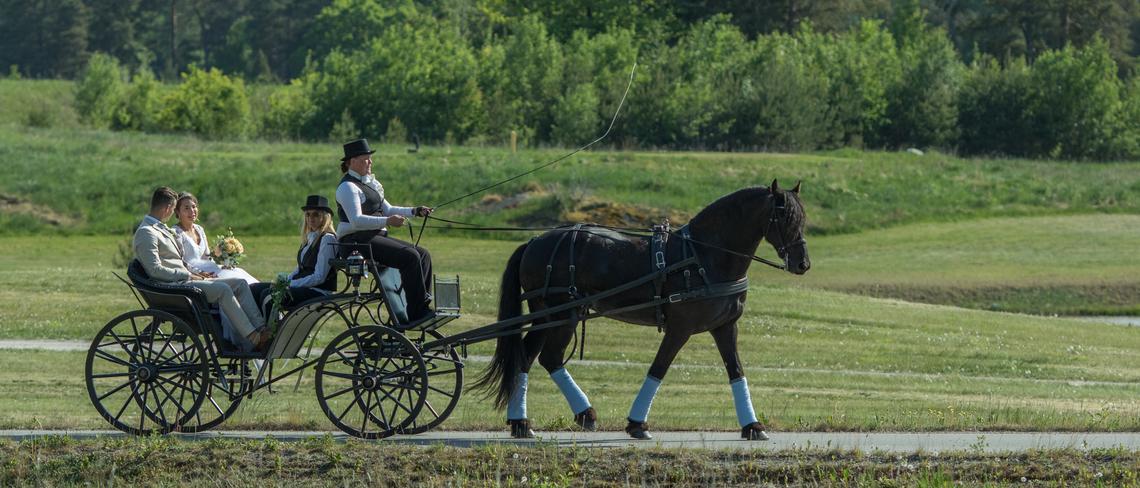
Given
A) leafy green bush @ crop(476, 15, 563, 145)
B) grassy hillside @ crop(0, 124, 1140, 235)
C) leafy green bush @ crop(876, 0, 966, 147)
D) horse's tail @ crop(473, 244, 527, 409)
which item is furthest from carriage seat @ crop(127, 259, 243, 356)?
leafy green bush @ crop(876, 0, 966, 147)

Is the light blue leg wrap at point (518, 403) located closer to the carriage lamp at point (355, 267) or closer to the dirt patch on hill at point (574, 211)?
the carriage lamp at point (355, 267)

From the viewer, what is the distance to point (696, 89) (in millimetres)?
65438

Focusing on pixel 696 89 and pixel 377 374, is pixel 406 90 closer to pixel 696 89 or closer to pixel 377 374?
pixel 696 89

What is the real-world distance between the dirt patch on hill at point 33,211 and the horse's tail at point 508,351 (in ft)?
113

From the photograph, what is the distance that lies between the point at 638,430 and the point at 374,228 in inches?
108

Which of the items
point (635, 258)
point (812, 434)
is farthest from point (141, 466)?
point (812, 434)

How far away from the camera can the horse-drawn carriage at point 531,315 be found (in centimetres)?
1243

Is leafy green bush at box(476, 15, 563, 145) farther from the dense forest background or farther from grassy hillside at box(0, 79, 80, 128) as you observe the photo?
grassy hillside at box(0, 79, 80, 128)

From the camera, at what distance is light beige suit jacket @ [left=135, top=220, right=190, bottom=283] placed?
41.2ft

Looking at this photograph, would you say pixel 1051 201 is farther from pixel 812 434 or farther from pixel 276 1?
pixel 276 1

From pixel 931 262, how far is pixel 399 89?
1503 inches

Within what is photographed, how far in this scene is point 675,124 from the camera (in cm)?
6406

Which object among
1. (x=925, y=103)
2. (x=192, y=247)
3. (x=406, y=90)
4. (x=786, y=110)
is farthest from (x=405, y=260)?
(x=406, y=90)

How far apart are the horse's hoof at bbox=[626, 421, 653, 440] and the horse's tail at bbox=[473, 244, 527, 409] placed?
1.07 m
